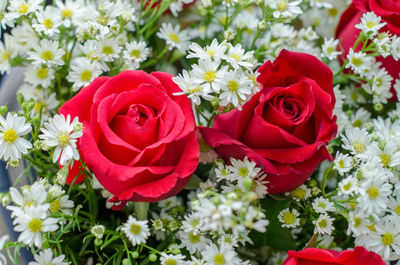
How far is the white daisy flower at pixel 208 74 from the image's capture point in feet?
1.40

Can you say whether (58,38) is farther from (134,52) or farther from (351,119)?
(351,119)

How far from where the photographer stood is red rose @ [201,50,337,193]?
1.36 feet

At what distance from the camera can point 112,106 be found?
0.41m

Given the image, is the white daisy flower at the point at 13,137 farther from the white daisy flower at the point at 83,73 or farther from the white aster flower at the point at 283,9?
the white aster flower at the point at 283,9

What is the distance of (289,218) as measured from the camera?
19.1 inches

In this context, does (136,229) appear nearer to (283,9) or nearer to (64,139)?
(64,139)

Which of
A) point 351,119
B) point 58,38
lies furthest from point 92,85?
point 351,119

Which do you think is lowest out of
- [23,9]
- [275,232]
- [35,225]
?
[275,232]

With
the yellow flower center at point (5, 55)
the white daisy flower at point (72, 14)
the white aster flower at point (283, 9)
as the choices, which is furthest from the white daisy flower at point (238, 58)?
the yellow flower center at point (5, 55)

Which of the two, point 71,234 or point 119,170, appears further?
point 71,234

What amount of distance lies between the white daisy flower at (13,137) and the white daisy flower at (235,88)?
0.19m

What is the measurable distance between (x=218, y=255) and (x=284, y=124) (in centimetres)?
14

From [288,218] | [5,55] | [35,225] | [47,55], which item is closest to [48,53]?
[47,55]

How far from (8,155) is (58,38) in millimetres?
216
